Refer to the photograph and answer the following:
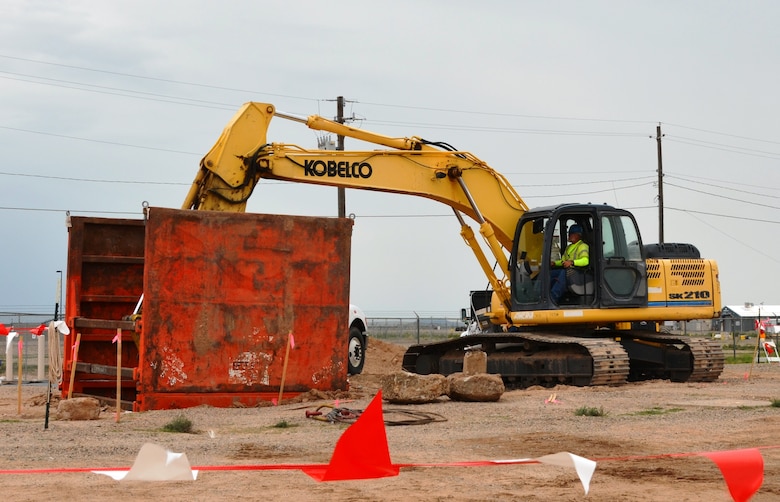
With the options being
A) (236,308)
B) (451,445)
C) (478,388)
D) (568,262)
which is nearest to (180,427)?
(451,445)

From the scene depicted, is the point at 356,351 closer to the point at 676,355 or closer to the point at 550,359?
the point at 550,359

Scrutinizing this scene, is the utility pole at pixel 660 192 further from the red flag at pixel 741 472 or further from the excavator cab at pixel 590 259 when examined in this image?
the red flag at pixel 741 472

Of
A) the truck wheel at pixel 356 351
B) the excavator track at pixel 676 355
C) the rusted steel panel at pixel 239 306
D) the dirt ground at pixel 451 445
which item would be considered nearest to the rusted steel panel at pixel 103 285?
the dirt ground at pixel 451 445

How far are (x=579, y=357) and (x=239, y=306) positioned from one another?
6.01m

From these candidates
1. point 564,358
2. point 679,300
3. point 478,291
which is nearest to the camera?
point 564,358

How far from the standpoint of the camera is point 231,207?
56.0 ft

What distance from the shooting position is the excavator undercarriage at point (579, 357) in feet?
60.4

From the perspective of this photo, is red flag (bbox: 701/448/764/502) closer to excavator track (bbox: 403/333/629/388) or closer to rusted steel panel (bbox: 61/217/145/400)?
excavator track (bbox: 403/333/629/388)

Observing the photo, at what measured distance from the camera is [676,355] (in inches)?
798

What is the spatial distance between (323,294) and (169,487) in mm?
8161

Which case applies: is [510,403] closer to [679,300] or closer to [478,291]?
[679,300]

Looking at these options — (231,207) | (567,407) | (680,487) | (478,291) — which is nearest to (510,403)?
(567,407)

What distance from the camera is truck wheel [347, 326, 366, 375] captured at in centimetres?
2326

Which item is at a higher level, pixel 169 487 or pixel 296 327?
pixel 296 327
